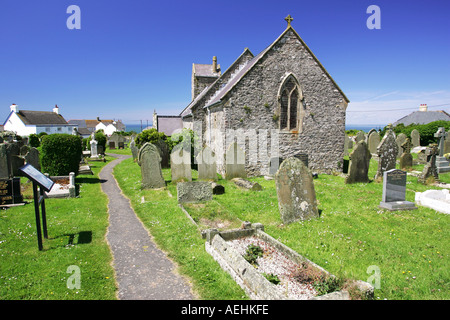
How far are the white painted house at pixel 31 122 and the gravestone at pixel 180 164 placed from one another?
5011 cm

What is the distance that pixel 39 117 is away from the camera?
175 feet

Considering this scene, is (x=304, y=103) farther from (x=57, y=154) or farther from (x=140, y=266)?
(x=57, y=154)

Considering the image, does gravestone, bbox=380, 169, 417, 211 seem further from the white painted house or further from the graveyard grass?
the white painted house

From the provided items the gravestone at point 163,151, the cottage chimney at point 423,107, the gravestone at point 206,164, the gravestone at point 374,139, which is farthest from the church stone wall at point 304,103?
the cottage chimney at point 423,107

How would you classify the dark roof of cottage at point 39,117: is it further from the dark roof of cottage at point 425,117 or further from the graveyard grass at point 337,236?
the dark roof of cottage at point 425,117

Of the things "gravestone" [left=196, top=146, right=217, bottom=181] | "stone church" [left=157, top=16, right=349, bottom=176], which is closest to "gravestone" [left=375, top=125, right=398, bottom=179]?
"stone church" [left=157, top=16, right=349, bottom=176]

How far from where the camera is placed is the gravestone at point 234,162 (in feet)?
44.2

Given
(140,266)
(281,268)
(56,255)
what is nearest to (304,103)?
(281,268)

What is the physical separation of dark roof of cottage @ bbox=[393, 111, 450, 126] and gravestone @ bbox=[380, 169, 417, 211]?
115 ft

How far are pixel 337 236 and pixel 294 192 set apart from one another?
174 centimetres

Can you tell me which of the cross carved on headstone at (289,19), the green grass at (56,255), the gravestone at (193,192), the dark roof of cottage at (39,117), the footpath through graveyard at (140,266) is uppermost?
the cross carved on headstone at (289,19)

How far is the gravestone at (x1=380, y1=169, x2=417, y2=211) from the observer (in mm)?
8953
